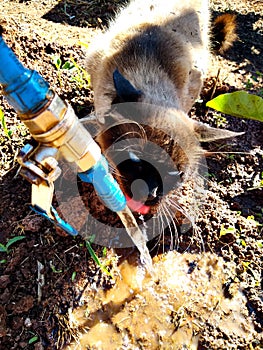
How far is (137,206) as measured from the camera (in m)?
3.30

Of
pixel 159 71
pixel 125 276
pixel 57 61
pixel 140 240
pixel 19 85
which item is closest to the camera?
pixel 19 85

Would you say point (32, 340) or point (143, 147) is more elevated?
point (143, 147)

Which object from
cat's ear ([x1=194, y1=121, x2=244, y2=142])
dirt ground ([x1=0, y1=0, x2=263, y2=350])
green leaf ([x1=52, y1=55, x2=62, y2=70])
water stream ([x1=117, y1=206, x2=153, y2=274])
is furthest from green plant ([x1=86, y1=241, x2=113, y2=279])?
green leaf ([x1=52, y1=55, x2=62, y2=70])

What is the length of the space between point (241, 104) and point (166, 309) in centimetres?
193

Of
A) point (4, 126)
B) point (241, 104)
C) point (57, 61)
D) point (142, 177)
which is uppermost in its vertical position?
point (241, 104)

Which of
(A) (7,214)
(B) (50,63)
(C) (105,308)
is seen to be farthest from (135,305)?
(B) (50,63)

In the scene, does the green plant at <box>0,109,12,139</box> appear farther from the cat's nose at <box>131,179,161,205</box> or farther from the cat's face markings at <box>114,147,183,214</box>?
the cat's nose at <box>131,179,161,205</box>

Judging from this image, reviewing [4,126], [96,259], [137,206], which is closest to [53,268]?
[96,259]

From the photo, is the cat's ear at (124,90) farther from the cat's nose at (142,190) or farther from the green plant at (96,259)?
the green plant at (96,259)

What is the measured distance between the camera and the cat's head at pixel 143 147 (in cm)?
318

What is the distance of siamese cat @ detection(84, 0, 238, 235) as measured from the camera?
3.20 metres

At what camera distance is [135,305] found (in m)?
3.32

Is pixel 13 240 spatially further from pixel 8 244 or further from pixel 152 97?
pixel 152 97

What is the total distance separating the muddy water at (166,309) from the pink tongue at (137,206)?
0.46 metres
